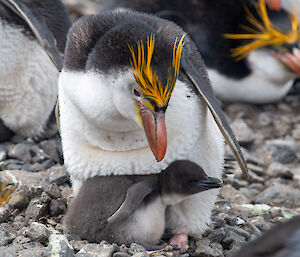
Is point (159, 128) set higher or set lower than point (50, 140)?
higher

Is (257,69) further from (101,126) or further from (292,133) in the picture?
(101,126)

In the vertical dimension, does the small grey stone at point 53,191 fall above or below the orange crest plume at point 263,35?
below

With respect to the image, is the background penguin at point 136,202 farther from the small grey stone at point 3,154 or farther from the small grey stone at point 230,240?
the small grey stone at point 3,154

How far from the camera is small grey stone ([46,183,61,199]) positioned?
2.88 metres

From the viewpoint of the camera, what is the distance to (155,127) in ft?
7.55

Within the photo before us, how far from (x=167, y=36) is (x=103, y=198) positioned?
0.69m

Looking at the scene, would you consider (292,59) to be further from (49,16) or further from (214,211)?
(214,211)

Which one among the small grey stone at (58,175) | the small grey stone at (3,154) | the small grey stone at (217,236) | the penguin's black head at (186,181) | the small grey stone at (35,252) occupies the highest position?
the penguin's black head at (186,181)

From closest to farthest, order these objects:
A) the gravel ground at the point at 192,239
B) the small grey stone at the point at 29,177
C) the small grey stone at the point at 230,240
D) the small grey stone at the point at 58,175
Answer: the gravel ground at the point at 192,239 → the small grey stone at the point at 230,240 → the small grey stone at the point at 29,177 → the small grey stone at the point at 58,175

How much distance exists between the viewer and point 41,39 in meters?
3.59

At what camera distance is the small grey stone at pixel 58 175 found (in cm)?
317

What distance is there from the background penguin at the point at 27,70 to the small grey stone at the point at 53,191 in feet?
3.40

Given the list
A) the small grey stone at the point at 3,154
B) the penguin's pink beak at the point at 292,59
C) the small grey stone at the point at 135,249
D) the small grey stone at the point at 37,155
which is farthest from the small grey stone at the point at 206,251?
the penguin's pink beak at the point at 292,59

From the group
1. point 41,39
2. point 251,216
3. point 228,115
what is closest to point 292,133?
point 228,115
